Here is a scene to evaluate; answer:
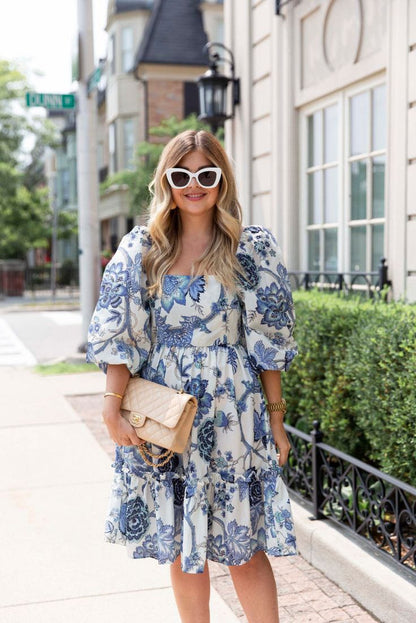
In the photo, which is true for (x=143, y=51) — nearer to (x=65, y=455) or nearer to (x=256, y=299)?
(x=65, y=455)

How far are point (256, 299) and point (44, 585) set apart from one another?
186 centimetres

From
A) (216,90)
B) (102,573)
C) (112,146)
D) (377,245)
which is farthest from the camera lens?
(112,146)

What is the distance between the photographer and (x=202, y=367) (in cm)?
264

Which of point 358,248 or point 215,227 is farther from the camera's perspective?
point 358,248

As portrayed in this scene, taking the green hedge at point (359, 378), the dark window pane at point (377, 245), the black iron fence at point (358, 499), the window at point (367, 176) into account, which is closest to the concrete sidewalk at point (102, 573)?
the black iron fence at point (358, 499)

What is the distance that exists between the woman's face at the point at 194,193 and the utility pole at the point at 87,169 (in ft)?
26.2

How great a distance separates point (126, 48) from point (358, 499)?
27.7 metres

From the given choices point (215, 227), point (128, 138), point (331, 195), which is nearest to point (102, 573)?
point (215, 227)

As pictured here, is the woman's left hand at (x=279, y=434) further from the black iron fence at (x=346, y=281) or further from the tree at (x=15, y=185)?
the tree at (x=15, y=185)

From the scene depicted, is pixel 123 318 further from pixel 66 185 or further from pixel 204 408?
pixel 66 185

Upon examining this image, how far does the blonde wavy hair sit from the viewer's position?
2.68 metres

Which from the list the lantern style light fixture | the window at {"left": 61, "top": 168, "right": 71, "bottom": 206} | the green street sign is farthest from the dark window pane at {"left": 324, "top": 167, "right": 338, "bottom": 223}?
the window at {"left": 61, "top": 168, "right": 71, "bottom": 206}

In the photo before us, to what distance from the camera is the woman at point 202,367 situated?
2633mm

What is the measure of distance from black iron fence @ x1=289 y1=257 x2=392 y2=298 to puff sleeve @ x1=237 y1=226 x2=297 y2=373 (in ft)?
8.40
